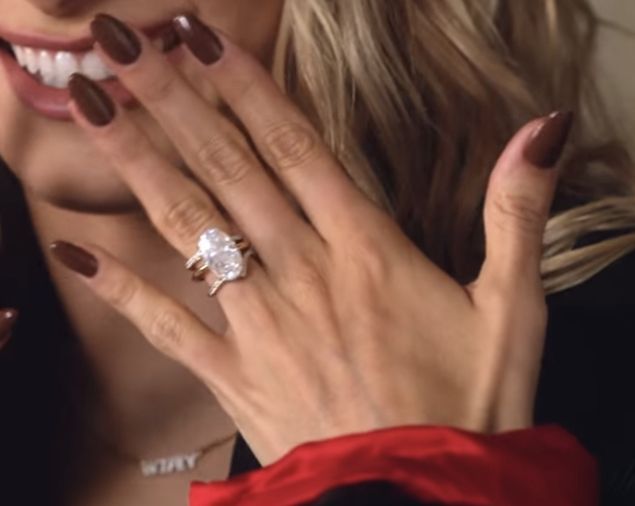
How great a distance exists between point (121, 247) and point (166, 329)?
30 cm

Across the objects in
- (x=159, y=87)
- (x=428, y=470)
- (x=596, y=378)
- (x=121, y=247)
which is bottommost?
(x=596, y=378)

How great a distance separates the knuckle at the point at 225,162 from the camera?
2.39ft

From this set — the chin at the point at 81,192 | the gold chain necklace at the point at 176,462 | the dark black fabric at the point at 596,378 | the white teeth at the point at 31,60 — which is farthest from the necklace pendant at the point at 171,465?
the white teeth at the point at 31,60

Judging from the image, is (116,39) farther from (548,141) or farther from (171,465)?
(171,465)

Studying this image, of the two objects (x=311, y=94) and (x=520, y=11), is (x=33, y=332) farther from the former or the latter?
(x=520, y=11)

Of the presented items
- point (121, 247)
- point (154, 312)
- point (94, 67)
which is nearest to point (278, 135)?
point (154, 312)

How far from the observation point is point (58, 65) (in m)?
0.91

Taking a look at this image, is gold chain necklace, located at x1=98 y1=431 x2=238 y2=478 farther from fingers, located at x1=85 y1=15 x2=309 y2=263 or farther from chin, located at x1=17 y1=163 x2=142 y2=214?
fingers, located at x1=85 y1=15 x2=309 y2=263

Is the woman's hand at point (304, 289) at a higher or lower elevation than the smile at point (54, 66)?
lower

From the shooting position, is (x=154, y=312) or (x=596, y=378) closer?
(x=154, y=312)

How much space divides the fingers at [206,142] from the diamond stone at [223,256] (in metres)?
0.01

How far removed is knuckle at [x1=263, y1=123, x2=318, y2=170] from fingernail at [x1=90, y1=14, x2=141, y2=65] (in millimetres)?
83

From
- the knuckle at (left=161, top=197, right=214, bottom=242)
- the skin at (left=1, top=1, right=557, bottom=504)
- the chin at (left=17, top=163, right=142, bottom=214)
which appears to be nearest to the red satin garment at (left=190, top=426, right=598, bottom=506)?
the skin at (left=1, top=1, right=557, bottom=504)

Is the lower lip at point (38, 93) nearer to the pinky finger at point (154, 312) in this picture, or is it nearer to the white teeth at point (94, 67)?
the white teeth at point (94, 67)
